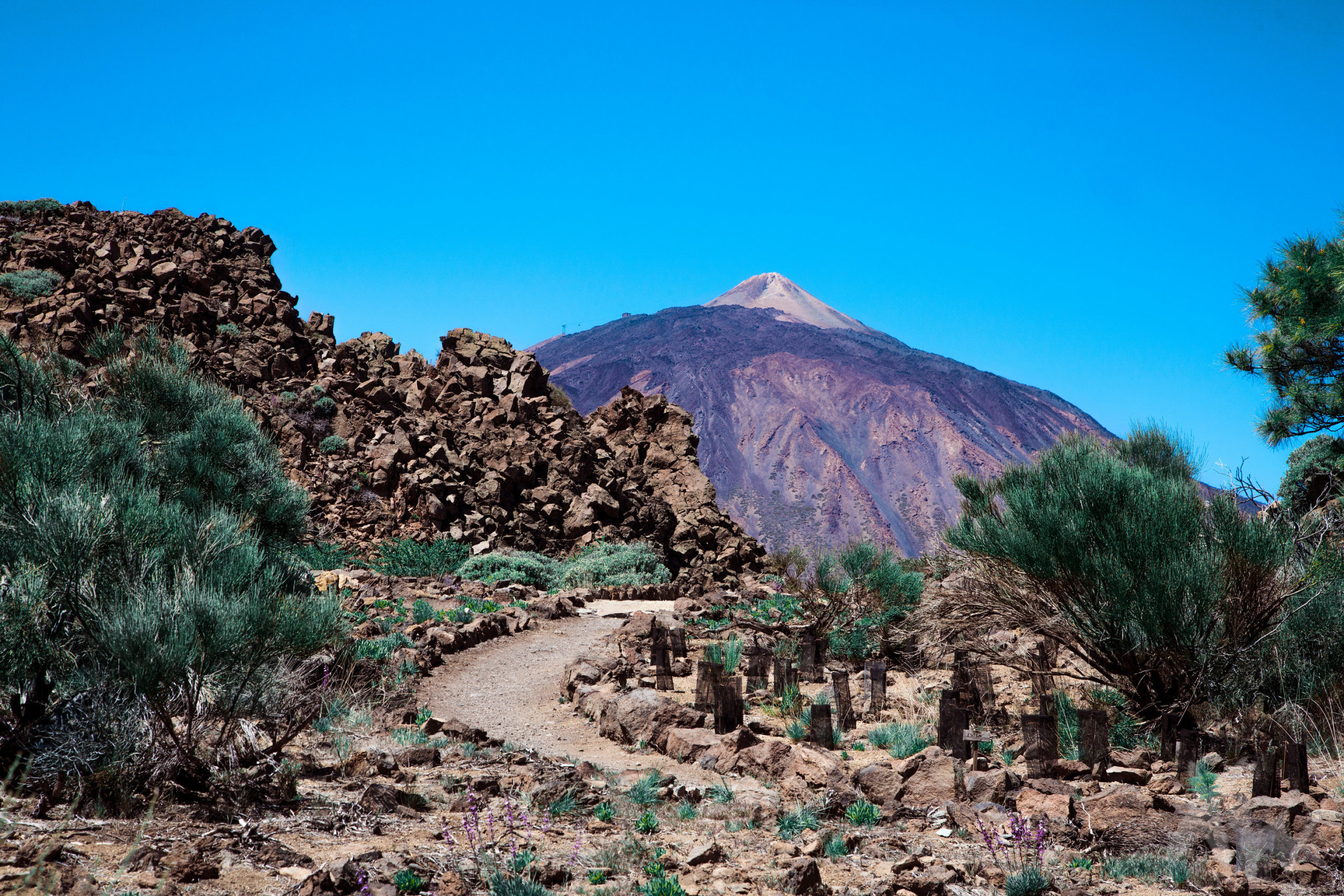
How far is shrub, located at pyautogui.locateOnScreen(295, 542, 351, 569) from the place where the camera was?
1705cm

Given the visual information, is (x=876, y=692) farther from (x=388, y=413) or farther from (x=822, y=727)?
(x=388, y=413)

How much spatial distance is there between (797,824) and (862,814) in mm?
441

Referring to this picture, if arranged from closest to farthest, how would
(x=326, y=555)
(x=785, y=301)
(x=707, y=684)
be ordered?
1. (x=707, y=684)
2. (x=326, y=555)
3. (x=785, y=301)

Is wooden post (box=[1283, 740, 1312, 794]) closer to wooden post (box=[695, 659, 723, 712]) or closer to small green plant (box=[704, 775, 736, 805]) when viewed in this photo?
small green plant (box=[704, 775, 736, 805])

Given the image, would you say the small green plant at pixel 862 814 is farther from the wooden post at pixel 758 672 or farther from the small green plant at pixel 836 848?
the wooden post at pixel 758 672

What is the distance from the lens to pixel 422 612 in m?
12.2

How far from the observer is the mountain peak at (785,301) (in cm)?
14238

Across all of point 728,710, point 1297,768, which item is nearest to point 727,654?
point 728,710

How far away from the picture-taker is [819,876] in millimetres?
3795

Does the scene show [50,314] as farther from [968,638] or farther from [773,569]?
[968,638]

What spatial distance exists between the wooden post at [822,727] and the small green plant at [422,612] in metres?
6.92

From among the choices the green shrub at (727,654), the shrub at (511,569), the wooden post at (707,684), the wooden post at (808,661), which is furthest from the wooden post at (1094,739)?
the shrub at (511,569)

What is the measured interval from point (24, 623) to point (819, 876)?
437 centimetres

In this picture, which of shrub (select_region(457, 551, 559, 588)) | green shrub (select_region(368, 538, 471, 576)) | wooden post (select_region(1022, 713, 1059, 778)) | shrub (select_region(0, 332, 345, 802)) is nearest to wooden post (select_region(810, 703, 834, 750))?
wooden post (select_region(1022, 713, 1059, 778))
